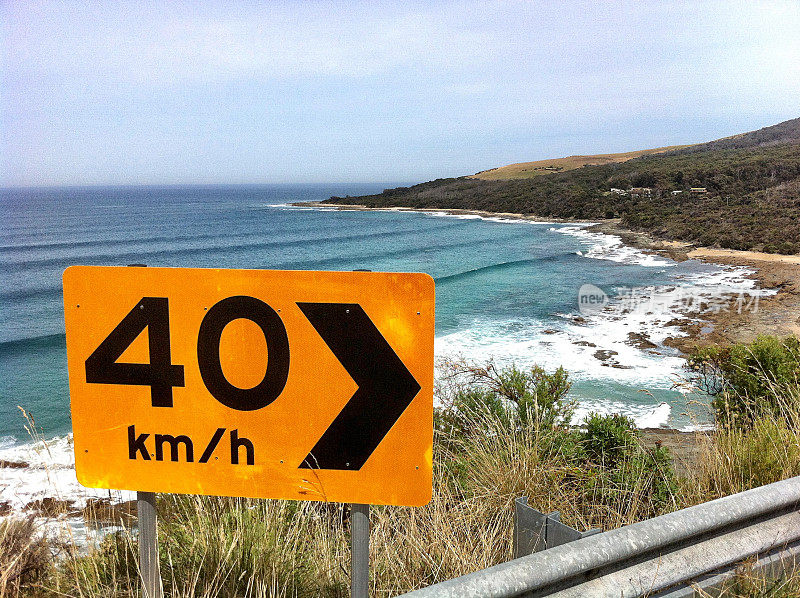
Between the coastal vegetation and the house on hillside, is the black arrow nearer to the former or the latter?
the coastal vegetation

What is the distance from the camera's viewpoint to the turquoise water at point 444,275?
52.8 ft

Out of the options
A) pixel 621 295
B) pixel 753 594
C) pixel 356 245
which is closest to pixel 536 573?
pixel 753 594

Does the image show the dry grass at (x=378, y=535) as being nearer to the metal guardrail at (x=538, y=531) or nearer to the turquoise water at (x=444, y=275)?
the metal guardrail at (x=538, y=531)

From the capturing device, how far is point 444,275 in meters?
36.1

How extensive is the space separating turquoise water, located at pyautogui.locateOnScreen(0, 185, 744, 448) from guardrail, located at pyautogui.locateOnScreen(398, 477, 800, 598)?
116 cm

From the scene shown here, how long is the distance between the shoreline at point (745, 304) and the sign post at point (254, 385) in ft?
51.3

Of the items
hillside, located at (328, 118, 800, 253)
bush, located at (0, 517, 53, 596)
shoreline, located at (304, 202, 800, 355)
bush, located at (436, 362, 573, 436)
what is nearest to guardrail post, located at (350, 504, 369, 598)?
bush, located at (0, 517, 53, 596)

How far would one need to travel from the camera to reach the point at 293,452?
1.85 metres

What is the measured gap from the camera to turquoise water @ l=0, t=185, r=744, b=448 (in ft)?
52.8

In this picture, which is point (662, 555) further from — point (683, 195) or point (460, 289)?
point (683, 195)

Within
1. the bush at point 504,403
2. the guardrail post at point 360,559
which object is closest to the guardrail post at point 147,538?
the guardrail post at point 360,559

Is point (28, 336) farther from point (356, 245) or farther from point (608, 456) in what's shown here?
point (356, 245)

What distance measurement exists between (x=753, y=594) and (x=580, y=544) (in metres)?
0.82

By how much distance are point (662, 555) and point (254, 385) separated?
1.58 meters
